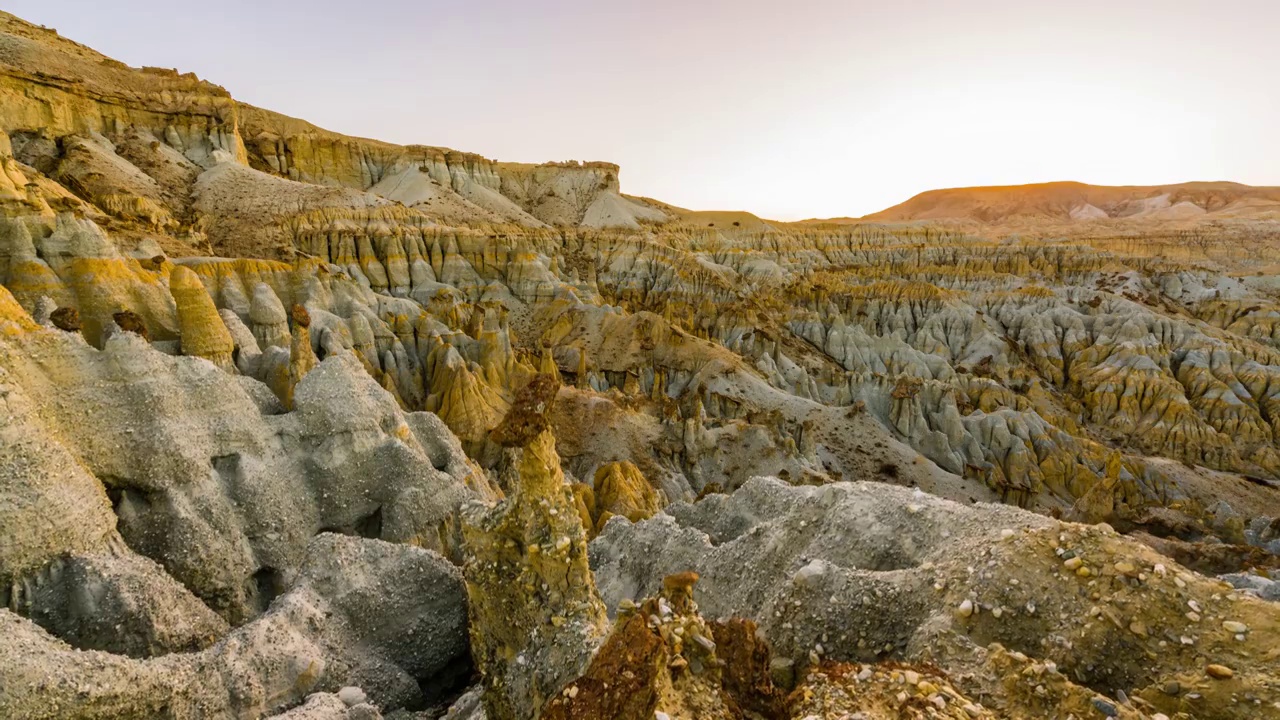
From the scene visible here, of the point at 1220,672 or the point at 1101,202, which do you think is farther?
the point at 1101,202

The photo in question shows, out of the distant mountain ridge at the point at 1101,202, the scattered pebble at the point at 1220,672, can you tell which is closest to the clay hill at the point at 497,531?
the scattered pebble at the point at 1220,672

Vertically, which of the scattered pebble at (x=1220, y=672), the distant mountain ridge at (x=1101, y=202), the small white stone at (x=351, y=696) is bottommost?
the small white stone at (x=351, y=696)

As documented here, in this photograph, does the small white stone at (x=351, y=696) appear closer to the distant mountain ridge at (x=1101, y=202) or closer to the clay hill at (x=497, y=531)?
the clay hill at (x=497, y=531)

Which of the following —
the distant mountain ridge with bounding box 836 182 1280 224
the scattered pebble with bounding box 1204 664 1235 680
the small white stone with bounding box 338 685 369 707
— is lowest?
the small white stone with bounding box 338 685 369 707

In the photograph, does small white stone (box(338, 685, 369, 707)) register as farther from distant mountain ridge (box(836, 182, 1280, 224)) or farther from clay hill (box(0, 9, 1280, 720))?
distant mountain ridge (box(836, 182, 1280, 224))

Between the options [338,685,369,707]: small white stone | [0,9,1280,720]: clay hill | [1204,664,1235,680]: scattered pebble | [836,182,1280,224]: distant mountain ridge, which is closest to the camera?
[1204,664,1235,680]: scattered pebble

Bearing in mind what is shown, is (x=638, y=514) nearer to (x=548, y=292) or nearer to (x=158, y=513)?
(x=158, y=513)

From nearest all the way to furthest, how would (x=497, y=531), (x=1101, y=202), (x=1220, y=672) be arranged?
(x=1220, y=672) → (x=497, y=531) → (x=1101, y=202)

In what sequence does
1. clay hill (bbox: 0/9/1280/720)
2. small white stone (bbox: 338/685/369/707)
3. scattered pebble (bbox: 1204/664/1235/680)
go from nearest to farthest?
scattered pebble (bbox: 1204/664/1235/680) → clay hill (bbox: 0/9/1280/720) → small white stone (bbox: 338/685/369/707)

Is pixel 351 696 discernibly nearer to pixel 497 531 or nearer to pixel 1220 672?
pixel 497 531

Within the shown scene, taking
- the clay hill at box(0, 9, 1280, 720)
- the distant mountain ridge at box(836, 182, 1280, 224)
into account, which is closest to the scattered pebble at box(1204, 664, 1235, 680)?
the clay hill at box(0, 9, 1280, 720)

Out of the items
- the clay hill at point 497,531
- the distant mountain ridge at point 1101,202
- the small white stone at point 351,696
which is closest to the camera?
the clay hill at point 497,531

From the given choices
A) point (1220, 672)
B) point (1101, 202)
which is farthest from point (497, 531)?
point (1101, 202)

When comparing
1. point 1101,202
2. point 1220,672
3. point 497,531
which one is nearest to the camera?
point 1220,672
